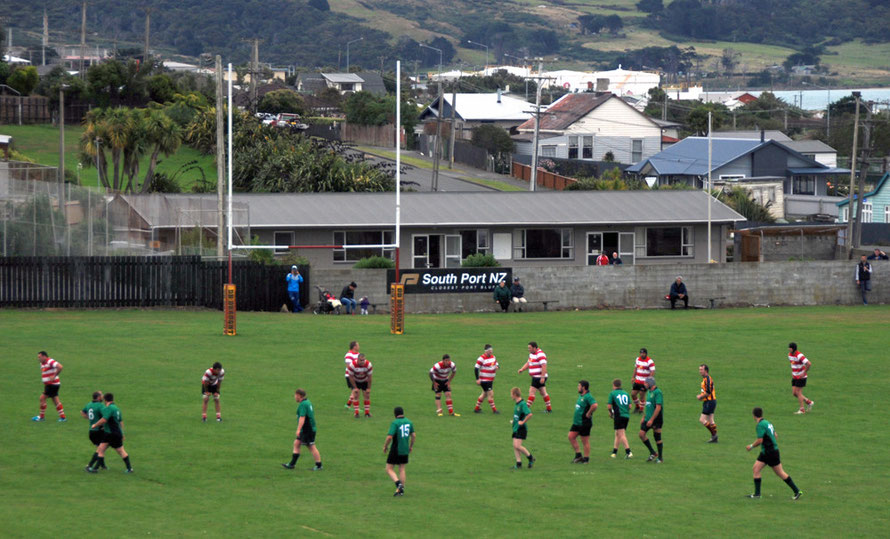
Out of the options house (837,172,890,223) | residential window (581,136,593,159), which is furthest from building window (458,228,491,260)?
residential window (581,136,593,159)

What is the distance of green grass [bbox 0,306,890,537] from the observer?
17.7 m

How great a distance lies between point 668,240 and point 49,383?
36.9m

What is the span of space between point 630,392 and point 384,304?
62.2 feet

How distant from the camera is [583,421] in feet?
68.4

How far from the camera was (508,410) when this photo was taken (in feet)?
86.2

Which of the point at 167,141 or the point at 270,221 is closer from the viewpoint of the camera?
the point at 270,221

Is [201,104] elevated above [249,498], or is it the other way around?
[201,104]

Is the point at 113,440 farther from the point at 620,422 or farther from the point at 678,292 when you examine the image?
the point at 678,292

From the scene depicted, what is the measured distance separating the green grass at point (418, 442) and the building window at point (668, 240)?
54.2 feet

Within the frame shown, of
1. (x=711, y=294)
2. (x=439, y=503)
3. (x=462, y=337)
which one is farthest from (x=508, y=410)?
(x=711, y=294)

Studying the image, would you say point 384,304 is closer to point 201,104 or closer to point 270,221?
point 270,221

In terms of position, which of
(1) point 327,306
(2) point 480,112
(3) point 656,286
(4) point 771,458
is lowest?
(4) point 771,458

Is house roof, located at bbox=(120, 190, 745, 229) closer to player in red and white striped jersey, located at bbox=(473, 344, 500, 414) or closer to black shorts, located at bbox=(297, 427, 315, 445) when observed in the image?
player in red and white striped jersey, located at bbox=(473, 344, 500, 414)

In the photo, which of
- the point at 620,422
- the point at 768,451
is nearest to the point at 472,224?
the point at 620,422
